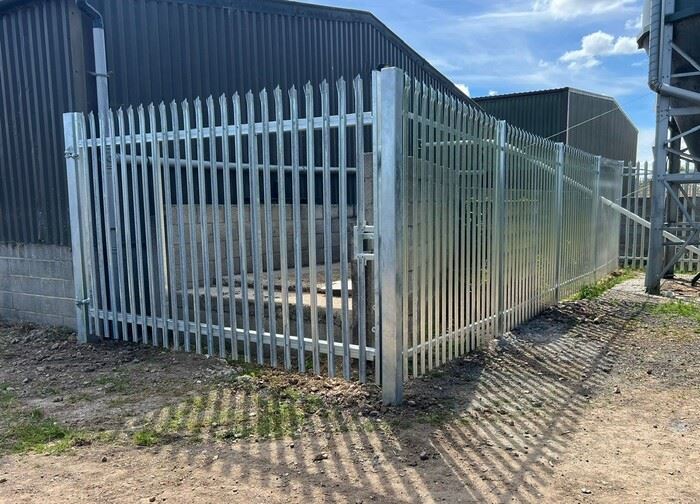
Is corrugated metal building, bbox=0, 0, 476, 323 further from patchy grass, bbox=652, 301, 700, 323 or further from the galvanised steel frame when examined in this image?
patchy grass, bbox=652, 301, 700, 323

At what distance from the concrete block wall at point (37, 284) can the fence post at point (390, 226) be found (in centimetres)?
399

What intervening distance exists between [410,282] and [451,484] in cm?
150

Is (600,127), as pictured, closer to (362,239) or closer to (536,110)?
(536,110)

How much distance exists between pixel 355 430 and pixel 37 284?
15.6 feet

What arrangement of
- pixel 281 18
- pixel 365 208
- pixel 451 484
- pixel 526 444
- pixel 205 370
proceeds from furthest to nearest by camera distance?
pixel 281 18, pixel 205 370, pixel 365 208, pixel 526 444, pixel 451 484

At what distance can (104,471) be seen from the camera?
9.95 feet

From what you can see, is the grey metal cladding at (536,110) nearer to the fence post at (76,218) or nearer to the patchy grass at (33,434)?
the fence post at (76,218)

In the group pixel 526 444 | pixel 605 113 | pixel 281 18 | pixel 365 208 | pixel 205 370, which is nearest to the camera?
pixel 526 444

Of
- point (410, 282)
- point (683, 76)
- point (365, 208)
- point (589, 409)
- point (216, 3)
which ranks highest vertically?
point (216, 3)

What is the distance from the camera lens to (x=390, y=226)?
3594 mm

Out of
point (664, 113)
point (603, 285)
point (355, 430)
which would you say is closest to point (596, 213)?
point (603, 285)

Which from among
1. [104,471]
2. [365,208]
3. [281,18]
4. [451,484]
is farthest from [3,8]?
[451,484]

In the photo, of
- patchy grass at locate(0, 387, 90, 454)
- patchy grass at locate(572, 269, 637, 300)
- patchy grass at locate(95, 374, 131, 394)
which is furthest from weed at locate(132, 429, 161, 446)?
patchy grass at locate(572, 269, 637, 300)

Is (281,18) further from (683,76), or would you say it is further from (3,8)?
(683,76)
